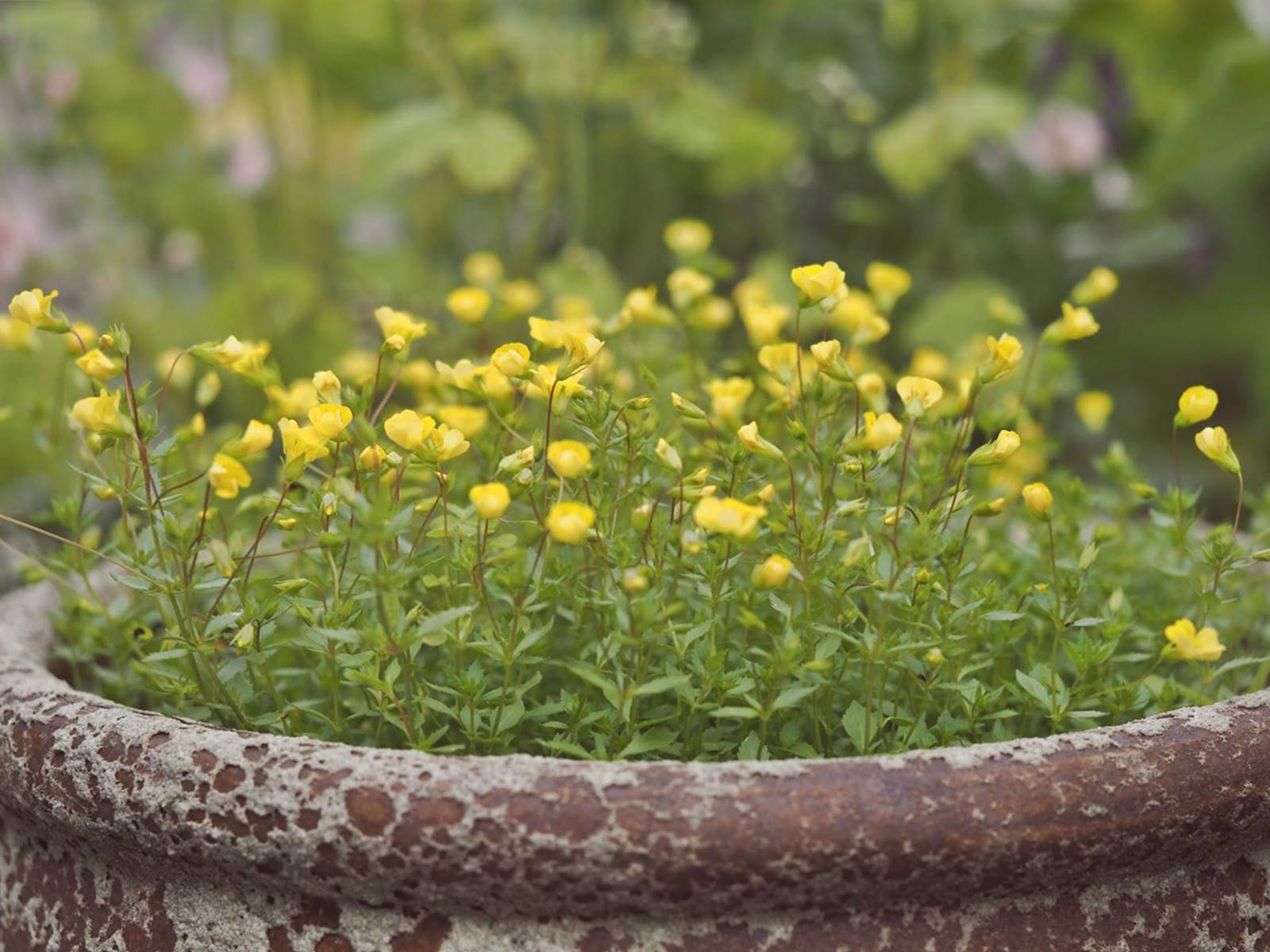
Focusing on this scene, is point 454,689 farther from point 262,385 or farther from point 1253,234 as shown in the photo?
point 1253,234

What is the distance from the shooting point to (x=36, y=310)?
2.61 feet

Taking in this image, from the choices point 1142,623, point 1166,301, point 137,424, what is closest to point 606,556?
point 137,424

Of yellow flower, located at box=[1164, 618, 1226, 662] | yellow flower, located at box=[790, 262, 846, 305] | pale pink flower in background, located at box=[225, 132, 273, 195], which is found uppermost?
yellow flower, located at box=[790, 262, 846, 305]

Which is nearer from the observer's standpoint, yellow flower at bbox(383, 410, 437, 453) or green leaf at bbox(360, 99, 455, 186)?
yellow flower at bbox(383, 410, 437, 453)

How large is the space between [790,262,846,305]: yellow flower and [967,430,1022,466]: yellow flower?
125 mm

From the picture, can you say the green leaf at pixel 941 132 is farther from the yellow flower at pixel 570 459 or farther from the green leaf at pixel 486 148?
the yellow flower at pixel 570 459

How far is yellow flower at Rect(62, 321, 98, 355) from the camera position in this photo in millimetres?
868

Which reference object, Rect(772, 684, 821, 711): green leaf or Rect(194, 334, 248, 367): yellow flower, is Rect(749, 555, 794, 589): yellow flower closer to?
Rect(772, 684, 821, 711): green leaf

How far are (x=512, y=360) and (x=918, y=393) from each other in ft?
0.74

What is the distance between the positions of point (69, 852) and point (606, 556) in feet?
1.09

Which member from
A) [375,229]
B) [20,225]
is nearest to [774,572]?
[20,225]

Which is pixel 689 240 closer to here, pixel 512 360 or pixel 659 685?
pixel 512 360

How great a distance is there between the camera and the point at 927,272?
2.23 metres

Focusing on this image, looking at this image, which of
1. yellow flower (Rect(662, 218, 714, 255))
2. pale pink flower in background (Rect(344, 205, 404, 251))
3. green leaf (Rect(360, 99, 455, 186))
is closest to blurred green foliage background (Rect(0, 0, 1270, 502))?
green leaf (Rect(360, 99, 455, 186))
